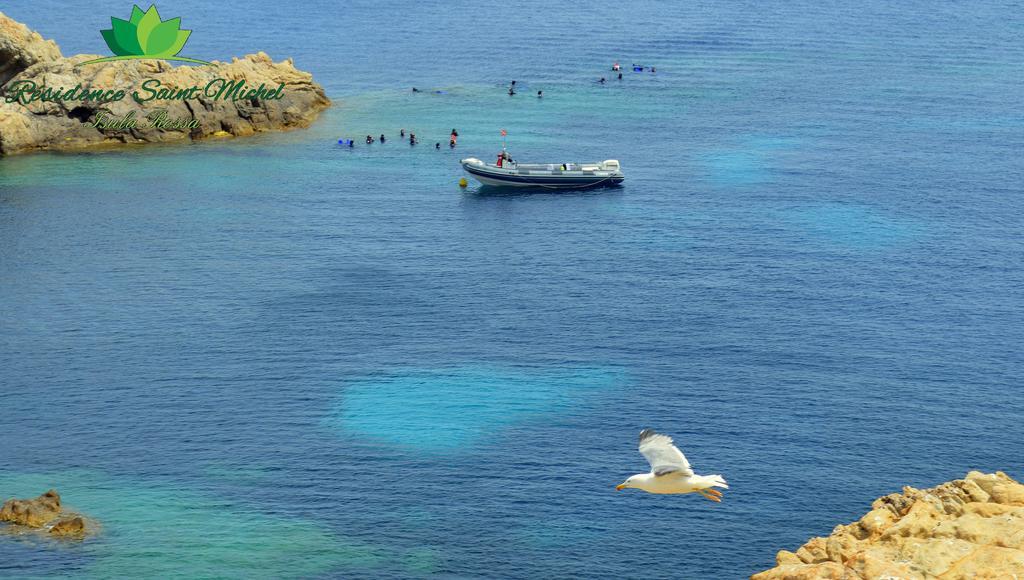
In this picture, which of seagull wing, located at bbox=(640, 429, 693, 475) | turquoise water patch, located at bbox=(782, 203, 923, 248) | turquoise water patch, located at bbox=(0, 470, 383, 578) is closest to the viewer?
seagull wing, located at bbox=(640, 429, 693, 475)

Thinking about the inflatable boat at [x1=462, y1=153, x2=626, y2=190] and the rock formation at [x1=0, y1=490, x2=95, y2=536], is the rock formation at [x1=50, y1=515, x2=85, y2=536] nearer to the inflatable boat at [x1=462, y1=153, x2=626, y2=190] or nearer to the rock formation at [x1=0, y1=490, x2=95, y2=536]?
the rock formation at [x1=0, y1=490, x2=95, y2=536]

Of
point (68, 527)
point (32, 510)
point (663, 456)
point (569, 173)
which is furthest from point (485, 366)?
point (569, 173)

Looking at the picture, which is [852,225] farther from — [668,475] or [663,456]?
[663,456]

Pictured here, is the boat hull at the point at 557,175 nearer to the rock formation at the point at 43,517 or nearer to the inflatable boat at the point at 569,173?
the inflatable boat at the point at 569,173

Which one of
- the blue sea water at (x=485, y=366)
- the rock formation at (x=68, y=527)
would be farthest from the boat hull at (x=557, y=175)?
the rock formation at (x=68, y=527)

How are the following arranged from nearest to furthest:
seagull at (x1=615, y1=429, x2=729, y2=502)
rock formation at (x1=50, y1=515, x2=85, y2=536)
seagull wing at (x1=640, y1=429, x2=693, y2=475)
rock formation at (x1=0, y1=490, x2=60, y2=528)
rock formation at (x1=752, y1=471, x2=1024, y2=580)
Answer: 1. seagull wing at (x1=640, y1=429, x2=693, y2=475)
2. rock formation at (x1=752, y1=471, x2=1024, y2=580)
3. seagull at (x1=615, y1=429, x2=729, y2=502)
4. rock formation at (x1=50, y1=515, x2=85, y2=536)
5. rock formation at (x1=0, y1=490, x2=60, y2=528)

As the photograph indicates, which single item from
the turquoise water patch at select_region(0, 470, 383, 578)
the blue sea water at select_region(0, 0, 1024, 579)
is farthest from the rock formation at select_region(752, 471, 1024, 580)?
the turquoise water patch at select_region(0, 470, 383, 578)

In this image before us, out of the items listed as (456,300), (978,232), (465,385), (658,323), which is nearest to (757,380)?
(658,323)
